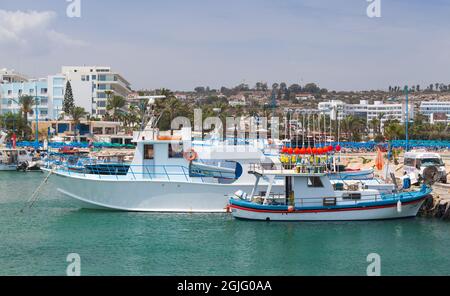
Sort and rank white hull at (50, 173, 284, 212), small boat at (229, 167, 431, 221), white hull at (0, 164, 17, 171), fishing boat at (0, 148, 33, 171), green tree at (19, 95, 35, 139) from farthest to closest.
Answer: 1. green tree at (19, 95, 35, 139)
2. white hull at (0, 164, 17, 171)
3. fishing boat at (0, 148, 33, 171)
4. white hull at (50, 173, 284, 212)
5. small boat at (229, 167, 431, 221)

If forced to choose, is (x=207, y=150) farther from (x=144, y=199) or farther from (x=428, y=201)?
(x=428, y=201)

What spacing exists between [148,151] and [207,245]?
28.3 feet

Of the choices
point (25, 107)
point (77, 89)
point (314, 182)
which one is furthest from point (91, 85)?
point (314, 182)

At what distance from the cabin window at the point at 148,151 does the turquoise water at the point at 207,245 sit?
3.12m

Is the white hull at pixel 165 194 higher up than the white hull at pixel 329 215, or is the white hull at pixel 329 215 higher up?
the white hull at pixel 165 194

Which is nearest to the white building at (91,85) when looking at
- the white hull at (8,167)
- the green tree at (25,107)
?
the green tree at (25,107)

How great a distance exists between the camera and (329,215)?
28.1 metres

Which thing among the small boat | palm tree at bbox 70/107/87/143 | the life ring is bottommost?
the small boat

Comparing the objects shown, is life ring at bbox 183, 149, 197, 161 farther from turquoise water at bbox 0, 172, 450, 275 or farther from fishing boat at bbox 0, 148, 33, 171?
fishing boat at bbox 0, 148, 33, 171

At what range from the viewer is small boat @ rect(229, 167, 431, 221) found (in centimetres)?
2802

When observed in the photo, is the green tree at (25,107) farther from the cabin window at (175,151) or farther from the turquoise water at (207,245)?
the cabin window at (175,151)

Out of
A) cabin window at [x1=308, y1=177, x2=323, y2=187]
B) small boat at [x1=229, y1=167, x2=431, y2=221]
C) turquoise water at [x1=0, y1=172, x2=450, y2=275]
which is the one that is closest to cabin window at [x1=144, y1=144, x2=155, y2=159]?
turquoise water at [x1=0, y1=172, x2=450, y2=275]

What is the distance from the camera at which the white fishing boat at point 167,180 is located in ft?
99.5

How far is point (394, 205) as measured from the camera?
28.3 metres
